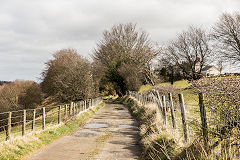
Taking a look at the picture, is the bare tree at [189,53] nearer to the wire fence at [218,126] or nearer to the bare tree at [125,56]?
the bare tree at [125,56]

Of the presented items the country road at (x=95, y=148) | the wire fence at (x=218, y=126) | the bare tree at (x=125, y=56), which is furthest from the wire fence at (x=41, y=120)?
the bare tree at (x=125, y=56)

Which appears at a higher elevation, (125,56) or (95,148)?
(125,56)

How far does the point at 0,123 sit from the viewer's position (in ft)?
81.4

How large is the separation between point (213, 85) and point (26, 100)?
32.3 meters

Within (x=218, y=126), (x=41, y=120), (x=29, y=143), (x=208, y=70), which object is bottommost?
(x=41, y=120)

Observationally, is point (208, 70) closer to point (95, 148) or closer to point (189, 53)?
point (95, 148)

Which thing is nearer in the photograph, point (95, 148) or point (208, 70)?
point (95, 148)

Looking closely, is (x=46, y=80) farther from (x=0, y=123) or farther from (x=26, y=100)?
(x=0, y=123)

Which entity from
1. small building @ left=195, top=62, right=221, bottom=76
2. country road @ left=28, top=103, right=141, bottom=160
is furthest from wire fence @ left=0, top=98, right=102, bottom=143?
small building @ left=195, top=62, right=221, bottom=76

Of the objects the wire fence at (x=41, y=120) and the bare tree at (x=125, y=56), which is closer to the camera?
the wire fence at (x=41, y=120)

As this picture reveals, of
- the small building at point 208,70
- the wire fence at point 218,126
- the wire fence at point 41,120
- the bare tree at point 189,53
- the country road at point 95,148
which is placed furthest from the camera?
the bare tree at point 189,53

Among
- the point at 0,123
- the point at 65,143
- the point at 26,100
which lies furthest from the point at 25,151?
the point at 26,100

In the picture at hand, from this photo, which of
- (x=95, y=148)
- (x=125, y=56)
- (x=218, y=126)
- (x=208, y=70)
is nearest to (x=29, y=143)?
(x=95, y=148)

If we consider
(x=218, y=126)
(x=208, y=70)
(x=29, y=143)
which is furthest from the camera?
(x=208, y=70)
